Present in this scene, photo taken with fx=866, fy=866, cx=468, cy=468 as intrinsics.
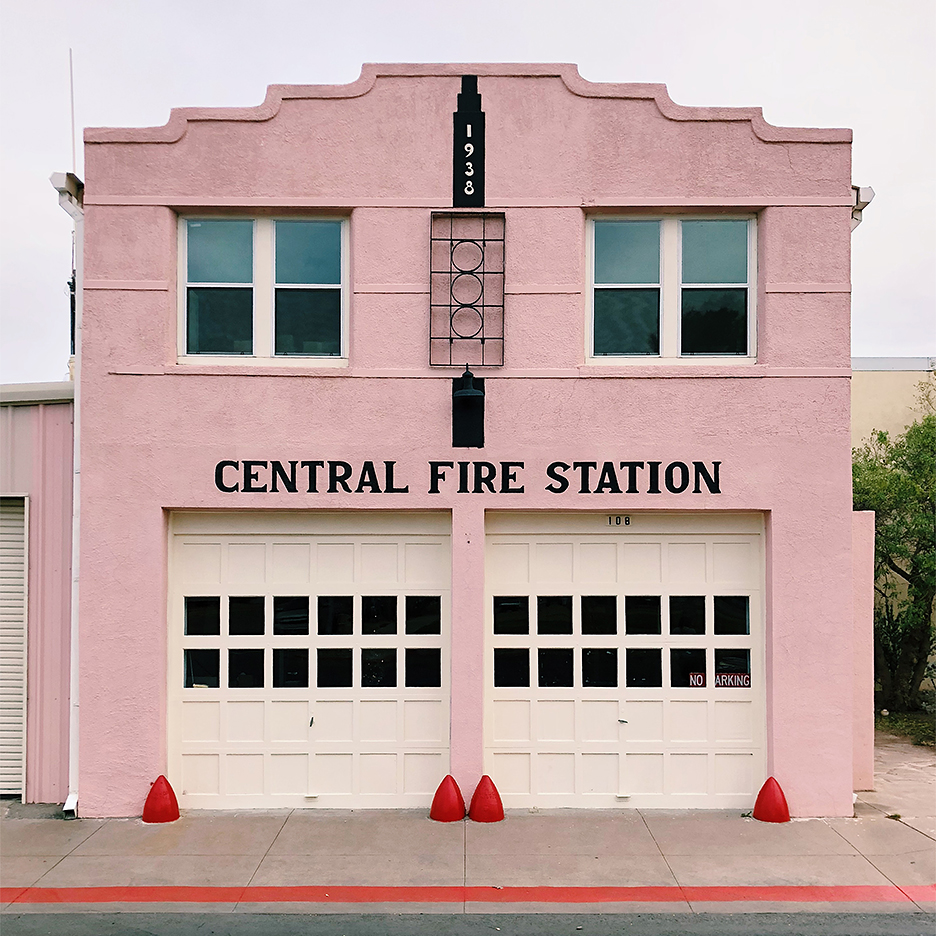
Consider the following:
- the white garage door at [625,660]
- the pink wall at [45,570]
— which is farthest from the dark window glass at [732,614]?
the pink wall at [45,570]

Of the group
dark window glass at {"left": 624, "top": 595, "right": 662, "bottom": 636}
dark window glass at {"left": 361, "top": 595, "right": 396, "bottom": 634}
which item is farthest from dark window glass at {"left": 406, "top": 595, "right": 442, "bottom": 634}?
dark window glass at {"left": 624, "top": 595, "right": 662, "bottom": 636}

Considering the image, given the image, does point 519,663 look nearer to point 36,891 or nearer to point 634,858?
point 634,858

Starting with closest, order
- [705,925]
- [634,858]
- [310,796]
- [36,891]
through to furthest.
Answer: [705,925] < [36,891] < [634,858] < [310,796]

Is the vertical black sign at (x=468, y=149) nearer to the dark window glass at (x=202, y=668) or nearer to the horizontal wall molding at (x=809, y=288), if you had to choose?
the horizontal wall molding at (x=809, y=288)

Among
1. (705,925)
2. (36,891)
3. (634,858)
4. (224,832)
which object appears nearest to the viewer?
(705,925)

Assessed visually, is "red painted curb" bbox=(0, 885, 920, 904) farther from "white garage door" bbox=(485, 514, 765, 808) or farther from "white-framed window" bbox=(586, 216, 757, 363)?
"white-framed window" bbox=(586, 216, 757, 363)

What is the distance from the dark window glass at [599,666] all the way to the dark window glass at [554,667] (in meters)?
0.16

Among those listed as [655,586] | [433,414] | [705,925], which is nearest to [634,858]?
[705,925]

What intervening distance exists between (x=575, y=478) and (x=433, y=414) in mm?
1560

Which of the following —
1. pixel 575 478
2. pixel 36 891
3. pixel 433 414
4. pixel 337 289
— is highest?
pixel 337 289

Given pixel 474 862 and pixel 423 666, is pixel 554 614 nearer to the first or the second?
pixel 423 666

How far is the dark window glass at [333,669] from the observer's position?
8.76 m

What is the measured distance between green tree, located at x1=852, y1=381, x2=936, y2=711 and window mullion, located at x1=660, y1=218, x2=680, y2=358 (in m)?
5.18

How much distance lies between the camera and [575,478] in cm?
867
